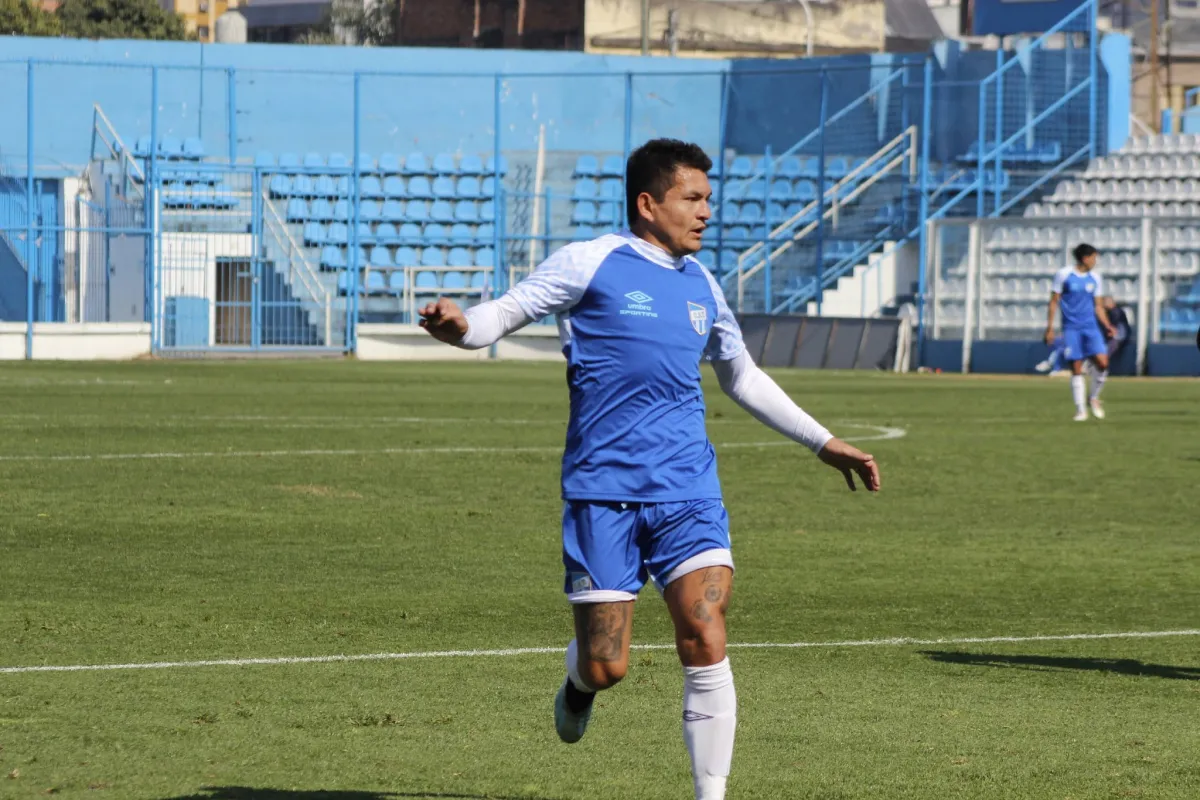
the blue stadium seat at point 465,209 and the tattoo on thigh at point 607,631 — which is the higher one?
the blue stadium seat at point 465,209

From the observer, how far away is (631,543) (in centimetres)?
546

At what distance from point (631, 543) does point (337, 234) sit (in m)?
40.4

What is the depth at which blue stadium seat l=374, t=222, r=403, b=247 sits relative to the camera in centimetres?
4569

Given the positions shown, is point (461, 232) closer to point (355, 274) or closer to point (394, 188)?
point (394, 188)

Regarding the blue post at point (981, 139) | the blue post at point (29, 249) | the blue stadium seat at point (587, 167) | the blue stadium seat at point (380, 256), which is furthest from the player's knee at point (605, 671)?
the blue stadium seat at point (587, 167)

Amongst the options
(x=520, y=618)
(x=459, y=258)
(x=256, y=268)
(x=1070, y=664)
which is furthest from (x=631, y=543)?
(x=459, y=258)

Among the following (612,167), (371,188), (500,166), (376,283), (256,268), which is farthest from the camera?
(612,167)

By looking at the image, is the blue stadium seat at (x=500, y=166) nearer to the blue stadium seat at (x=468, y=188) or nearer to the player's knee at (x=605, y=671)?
the blue stadium seat at (x=468, y=188)

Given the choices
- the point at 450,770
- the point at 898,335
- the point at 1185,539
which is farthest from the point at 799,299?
the point at 450,770

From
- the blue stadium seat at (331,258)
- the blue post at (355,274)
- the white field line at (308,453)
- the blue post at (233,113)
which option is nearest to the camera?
the white field line at (308,453)

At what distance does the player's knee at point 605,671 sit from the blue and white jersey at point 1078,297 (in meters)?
20.2

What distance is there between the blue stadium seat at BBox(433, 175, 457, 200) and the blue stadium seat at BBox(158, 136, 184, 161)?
5627 mm

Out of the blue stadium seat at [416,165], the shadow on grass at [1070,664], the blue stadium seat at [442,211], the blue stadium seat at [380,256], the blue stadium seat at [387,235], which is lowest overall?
the shadow on grass at [1070,664]

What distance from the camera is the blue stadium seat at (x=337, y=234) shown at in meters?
45.0
